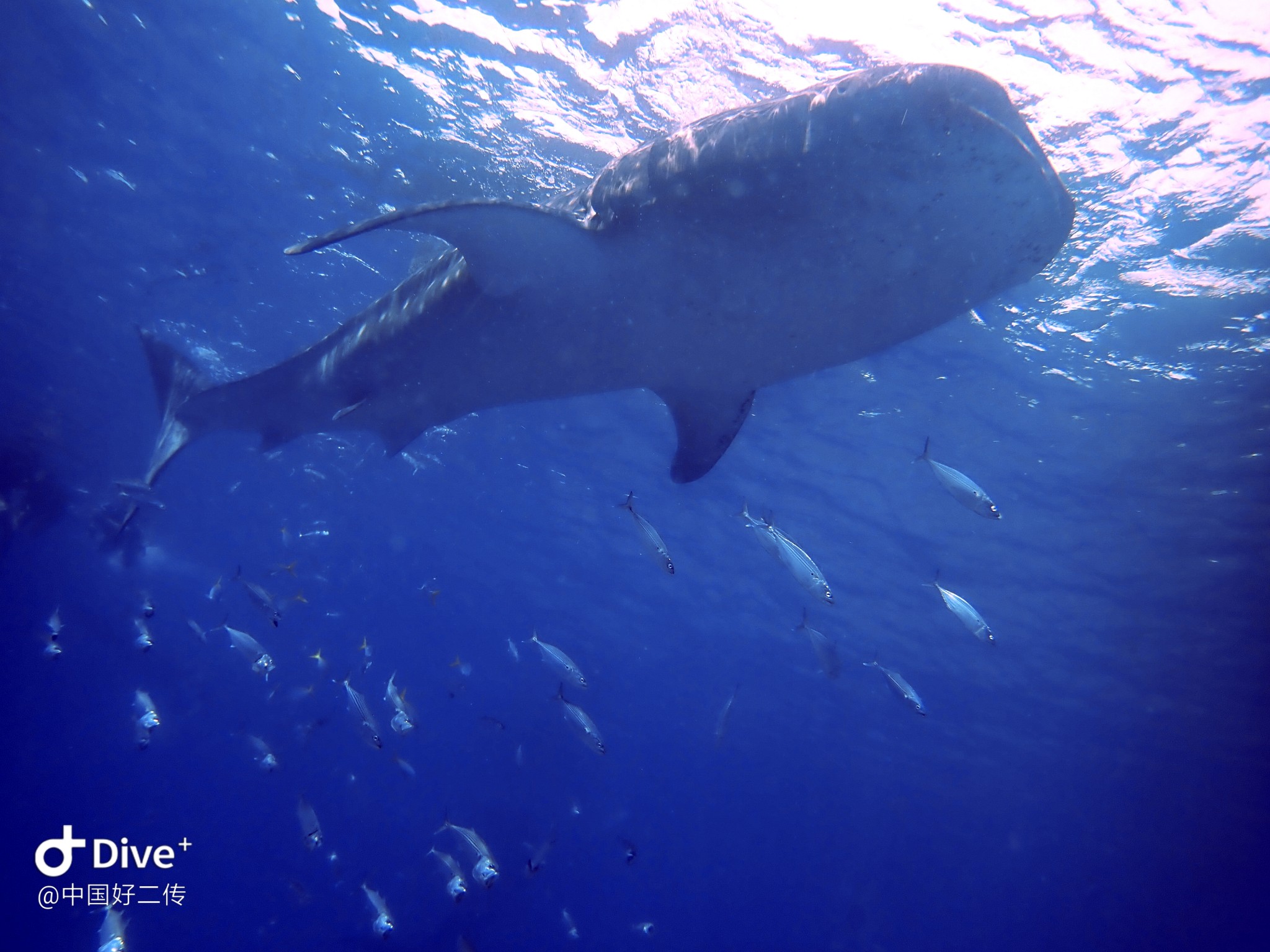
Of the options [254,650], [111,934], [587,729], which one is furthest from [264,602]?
[587,729]

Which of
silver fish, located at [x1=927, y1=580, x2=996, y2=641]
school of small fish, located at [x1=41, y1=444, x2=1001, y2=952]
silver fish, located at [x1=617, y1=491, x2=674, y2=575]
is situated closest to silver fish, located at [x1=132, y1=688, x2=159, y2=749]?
school of small fish, located at [x1=41, y1=444, x2=1001, y2=952]

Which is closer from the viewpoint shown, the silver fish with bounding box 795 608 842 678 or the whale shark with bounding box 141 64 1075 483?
the whale shark with bounding box 141 64 1075 483

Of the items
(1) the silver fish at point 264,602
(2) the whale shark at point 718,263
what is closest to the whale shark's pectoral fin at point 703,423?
(2) the whale shark at point 718,263

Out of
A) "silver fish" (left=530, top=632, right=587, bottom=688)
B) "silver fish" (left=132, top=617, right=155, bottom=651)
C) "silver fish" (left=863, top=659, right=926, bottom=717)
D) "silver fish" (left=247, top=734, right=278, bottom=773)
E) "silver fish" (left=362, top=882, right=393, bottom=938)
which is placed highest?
"silver fish" (left=530, top=632, right=587, bottom=688)

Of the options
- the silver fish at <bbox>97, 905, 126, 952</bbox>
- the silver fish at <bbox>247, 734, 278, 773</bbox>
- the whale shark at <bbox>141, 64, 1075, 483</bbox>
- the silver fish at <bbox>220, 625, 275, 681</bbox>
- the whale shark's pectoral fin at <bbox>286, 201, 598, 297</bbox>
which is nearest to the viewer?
the whale shark at <bbox>141, 64, 1075, 483</bbox>

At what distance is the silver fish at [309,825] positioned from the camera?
10.9 metres

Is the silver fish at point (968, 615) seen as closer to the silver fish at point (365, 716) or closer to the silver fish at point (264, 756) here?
the silver fish at point (365, 716)

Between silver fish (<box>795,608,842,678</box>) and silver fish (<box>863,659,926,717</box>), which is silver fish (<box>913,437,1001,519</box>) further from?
silver fish (<box>795,608,842,678</box>)

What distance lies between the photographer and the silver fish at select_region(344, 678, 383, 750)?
10.1 m

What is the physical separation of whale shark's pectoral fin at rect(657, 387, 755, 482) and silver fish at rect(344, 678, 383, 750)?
6.89 meters

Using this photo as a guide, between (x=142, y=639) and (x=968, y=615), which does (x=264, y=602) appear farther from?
(x=968, y=615)

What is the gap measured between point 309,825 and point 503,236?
36.2 ft

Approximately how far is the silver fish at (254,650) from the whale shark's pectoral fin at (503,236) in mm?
8587

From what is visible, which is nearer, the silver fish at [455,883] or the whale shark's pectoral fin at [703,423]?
the whale shark's pectoral fin at [703,423]
